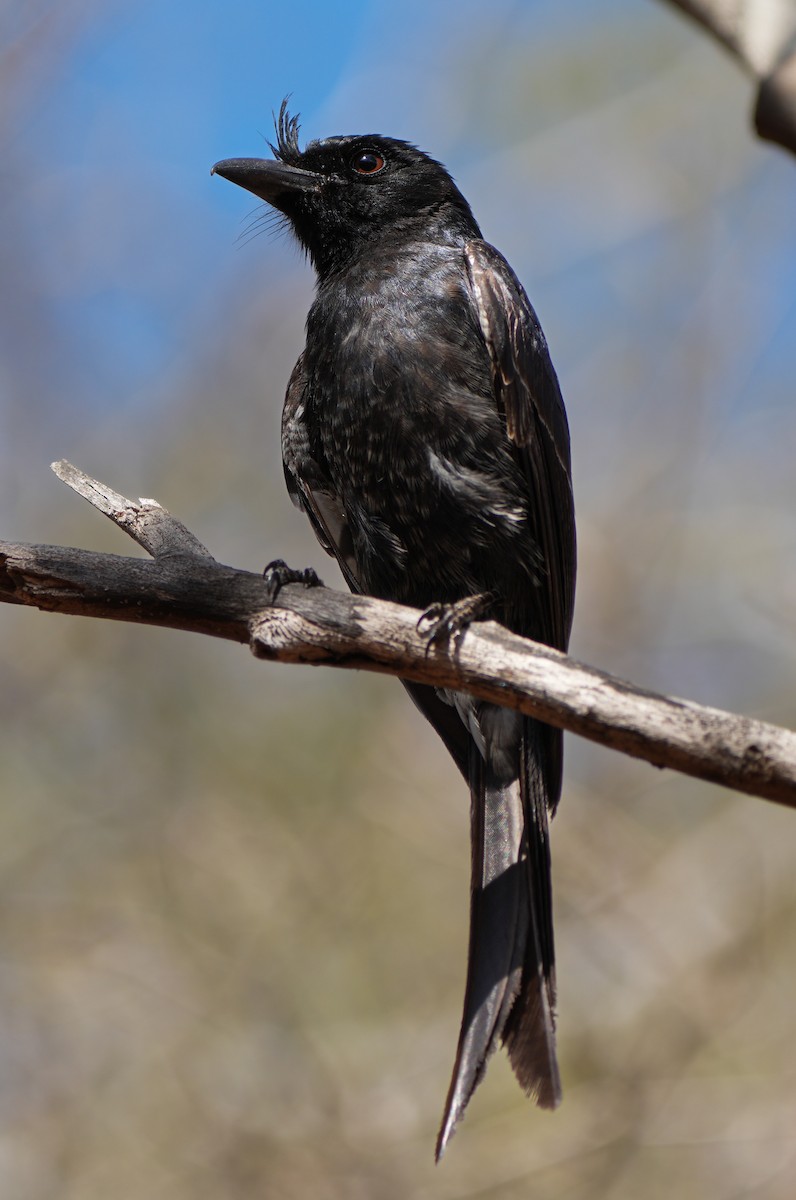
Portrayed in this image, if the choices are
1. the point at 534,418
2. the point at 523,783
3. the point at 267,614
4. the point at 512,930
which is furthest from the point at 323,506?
the point at 512,930

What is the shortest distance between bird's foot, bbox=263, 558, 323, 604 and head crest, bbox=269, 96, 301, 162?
1.82m

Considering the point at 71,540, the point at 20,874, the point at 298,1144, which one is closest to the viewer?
the point at 298,1144

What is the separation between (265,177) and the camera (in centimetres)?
394

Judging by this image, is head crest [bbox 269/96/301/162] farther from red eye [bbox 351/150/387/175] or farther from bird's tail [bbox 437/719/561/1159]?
bird's tail [bbox 437/719/561/1159]

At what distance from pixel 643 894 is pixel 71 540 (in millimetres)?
3334

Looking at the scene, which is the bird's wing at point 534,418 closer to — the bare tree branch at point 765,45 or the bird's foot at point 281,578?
the bird's foot at point 281,578

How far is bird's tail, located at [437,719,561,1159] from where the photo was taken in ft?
9.43

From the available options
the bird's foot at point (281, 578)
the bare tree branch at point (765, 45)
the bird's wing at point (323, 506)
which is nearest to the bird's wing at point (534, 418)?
the bird's wing at point (323, 506)

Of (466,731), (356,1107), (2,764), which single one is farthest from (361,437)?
(2,764)

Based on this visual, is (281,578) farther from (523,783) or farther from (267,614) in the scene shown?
(523,783)

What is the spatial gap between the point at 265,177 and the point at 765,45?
211 centimetres

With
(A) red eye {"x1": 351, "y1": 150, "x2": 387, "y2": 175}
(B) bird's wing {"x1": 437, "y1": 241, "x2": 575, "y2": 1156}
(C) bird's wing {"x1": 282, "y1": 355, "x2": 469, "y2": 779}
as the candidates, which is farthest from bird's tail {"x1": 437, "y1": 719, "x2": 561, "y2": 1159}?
(A) red eye {"x1": 351, "y1": 150, "x2": 387, "y2": 175}

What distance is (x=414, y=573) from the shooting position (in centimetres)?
349

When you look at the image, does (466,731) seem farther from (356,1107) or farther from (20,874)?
(20,874)
